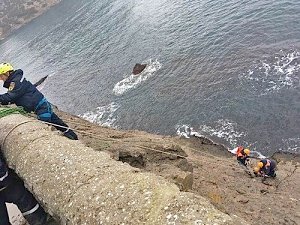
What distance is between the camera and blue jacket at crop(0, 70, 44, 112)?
10492 millimetres

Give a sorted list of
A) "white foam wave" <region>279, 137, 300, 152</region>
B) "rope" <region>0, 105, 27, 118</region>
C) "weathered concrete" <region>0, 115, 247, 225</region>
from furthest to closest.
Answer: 1. "white foam wave" <region>279, 137, 300, 152</region>
2. "rope" <region>0, 105, 27, 118</region>
3. "weathered concrete" <region>0, 115, 247, 225</region>

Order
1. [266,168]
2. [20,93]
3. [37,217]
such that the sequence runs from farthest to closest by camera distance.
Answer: [266,168]
[20,93]
[37,217]

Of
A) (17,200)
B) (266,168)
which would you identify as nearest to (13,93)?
(17,200)

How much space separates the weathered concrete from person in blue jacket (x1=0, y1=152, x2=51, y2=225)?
0.38m

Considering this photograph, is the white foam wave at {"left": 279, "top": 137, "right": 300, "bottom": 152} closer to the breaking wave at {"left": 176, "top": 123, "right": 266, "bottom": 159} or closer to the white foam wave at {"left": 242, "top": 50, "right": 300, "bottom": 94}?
the breaking wave at {"left": 176, "top": 123, "right": 266, "bottom": 159}

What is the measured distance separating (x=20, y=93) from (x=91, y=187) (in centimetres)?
542

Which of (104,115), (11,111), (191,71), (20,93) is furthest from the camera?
(191,71)

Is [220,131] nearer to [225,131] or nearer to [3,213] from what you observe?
[225,131]

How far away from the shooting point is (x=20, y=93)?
10711mm

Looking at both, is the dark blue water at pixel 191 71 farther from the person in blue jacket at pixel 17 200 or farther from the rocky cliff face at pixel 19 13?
the rocky cliff face at pixel 19 13

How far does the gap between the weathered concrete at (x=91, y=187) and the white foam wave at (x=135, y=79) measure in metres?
23.3

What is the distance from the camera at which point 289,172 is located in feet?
56.9

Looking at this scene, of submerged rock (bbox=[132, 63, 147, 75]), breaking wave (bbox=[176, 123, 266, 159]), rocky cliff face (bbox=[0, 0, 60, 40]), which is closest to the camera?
breaking wave (bbox=[176, 123, 266, 159])

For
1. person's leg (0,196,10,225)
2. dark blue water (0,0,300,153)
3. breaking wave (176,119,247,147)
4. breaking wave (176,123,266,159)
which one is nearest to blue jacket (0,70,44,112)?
person's leg (0,196,10,225)
